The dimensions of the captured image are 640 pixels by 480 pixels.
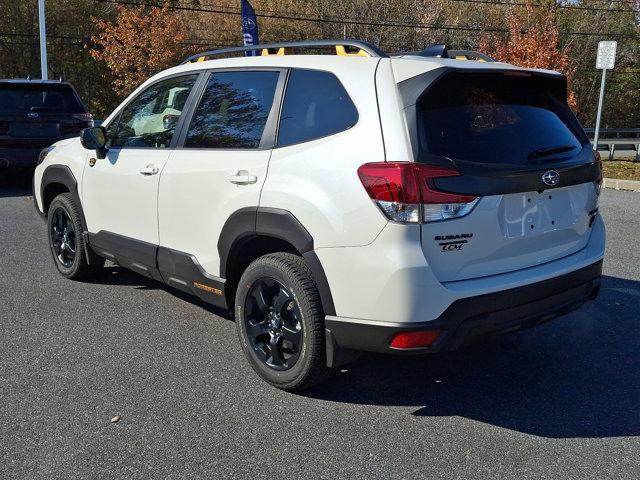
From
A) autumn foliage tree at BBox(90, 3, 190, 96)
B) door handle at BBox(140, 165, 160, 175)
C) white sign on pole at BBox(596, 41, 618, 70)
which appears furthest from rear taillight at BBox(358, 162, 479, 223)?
autumn foliage tree at BBox(90, 3, 190, 96)

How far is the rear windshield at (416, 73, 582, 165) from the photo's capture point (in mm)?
3162

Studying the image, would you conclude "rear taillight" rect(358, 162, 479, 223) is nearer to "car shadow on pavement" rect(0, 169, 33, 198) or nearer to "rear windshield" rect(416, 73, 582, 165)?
"rear windshield" rect(416, 73, 582, 165)

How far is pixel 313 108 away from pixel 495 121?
0.94m

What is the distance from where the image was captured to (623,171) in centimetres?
1608

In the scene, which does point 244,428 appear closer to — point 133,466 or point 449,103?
point 133,466

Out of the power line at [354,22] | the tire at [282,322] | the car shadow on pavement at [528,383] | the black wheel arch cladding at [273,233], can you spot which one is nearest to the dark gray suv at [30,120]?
the black wheel arch cladding at [273,233]

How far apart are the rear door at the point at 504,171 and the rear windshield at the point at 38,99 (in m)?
8.87

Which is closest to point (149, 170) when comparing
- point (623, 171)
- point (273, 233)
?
point (273, 233)

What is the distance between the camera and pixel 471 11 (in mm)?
36750

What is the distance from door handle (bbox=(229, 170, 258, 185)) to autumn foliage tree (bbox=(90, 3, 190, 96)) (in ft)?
89.7

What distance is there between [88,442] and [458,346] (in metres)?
1.81

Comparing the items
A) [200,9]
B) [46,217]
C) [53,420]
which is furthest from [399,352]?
[200,9]

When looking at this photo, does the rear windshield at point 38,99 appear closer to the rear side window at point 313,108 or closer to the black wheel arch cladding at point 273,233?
the black wheel arch cladding at point 273,233

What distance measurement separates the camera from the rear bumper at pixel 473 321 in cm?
307
